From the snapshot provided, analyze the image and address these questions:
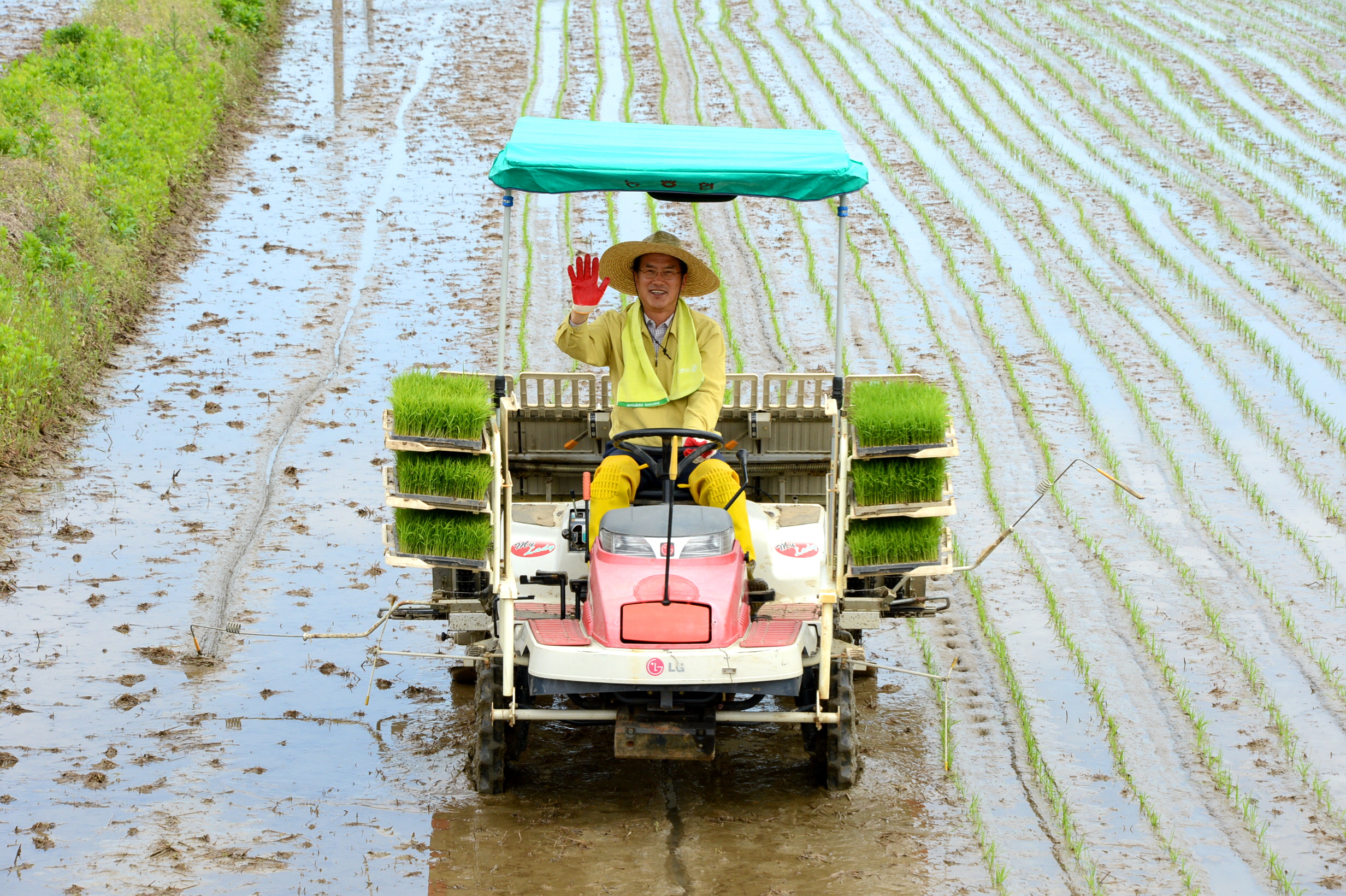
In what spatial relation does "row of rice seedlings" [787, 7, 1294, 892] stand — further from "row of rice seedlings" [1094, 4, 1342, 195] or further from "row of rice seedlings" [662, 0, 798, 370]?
"row of rice seedlings" [1094, 4, 1342, 195]

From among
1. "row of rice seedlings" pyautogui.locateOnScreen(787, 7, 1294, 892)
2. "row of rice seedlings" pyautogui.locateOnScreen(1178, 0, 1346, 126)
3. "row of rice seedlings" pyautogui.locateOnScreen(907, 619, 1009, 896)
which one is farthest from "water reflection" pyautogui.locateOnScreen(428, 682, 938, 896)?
"row of rice seedlings" pyautogui.locateOnScreen(1178, 0, 1346, 126)

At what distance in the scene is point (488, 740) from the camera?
5793 millimetres

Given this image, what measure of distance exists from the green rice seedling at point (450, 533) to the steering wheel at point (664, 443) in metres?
0.63

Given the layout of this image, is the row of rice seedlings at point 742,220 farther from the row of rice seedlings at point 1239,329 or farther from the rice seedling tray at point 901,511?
the rice seedling tray at point 901,511

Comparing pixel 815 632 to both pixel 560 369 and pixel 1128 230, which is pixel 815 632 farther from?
pixel 1128 230

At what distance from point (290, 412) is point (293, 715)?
4203 millimetres

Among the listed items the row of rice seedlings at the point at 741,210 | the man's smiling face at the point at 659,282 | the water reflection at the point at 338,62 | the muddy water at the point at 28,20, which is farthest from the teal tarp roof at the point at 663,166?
the muddy water at the point at 28,20

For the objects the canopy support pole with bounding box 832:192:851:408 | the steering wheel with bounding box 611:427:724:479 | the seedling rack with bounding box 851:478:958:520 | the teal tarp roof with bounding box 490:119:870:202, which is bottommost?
the seedling rack with bounding box 851:478:958:520

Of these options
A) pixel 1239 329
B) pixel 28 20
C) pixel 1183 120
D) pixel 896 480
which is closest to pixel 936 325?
pixel 1239 329

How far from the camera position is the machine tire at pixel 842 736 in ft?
19.1

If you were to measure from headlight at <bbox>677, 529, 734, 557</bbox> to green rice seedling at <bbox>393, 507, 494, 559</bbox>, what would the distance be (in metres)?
0.89

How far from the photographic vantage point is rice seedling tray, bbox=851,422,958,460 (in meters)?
6.29

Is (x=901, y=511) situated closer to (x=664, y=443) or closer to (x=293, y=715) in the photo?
(x=664, y=443)

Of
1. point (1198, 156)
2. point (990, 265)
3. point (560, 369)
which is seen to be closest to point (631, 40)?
point (1198, 156)
